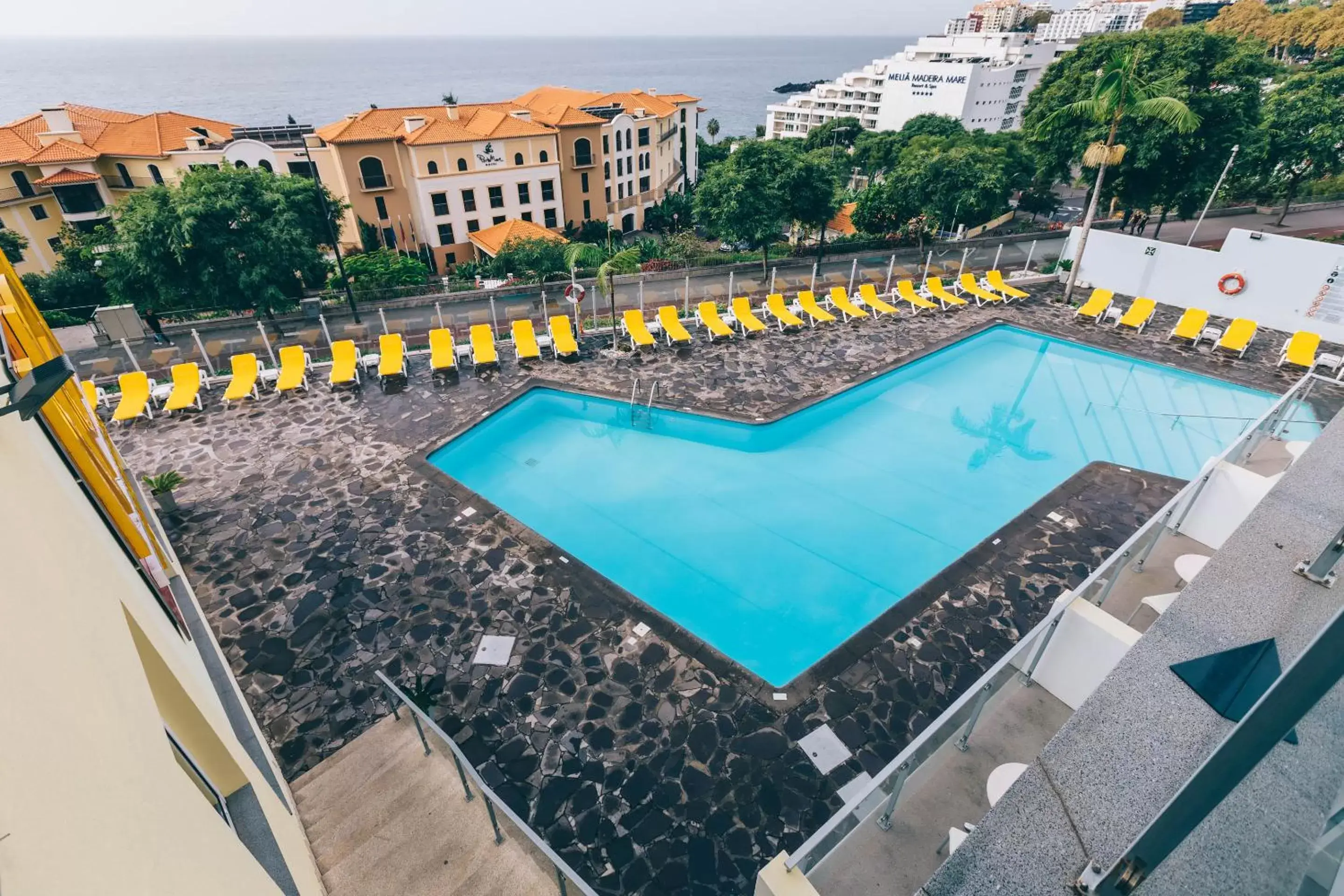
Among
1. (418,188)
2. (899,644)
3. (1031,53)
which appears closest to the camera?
(899,644)

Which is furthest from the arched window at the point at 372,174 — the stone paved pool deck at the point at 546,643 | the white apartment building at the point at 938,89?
the white apartment building at the point at 938,89

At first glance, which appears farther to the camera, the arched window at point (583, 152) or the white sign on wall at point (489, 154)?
the arched window at point (583, 152)

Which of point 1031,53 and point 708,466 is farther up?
point 1031,53

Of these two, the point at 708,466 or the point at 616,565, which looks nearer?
the point at 616,565

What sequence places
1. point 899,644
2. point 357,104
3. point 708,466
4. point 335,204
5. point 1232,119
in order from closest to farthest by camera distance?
point 899,644 → point 708,466 → point 1232,119 → point 335,204 → point 357,104

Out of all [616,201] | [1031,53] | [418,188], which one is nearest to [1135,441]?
[418,188]

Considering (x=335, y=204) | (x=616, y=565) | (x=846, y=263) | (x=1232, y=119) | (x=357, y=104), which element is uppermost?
(x=357, y=104)

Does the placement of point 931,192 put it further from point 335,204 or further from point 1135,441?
point 335,204

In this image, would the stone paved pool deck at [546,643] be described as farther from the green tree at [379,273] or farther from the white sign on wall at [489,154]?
the white sign on wall at [489,154]
